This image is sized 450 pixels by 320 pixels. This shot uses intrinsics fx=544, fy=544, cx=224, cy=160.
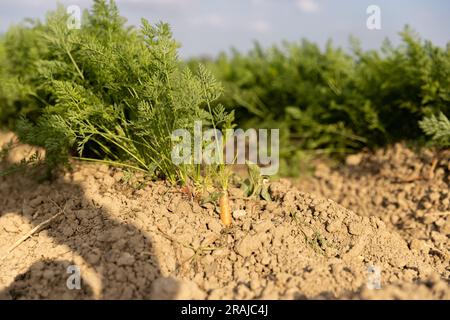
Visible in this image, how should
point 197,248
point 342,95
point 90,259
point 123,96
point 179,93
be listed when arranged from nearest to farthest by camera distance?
point 90,259 < point 197,248 < point 179,93 < point 123,96 < point 342,95

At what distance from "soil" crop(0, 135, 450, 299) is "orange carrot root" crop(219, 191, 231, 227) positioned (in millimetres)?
47

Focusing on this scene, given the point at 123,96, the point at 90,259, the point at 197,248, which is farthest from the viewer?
the point at 123,96

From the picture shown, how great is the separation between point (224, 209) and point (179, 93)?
648mm

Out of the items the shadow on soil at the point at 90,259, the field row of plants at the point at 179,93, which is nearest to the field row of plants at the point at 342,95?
the field row of plants at the point at 179,93

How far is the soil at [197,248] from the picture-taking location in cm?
242

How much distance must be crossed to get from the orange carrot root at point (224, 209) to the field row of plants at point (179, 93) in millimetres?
171

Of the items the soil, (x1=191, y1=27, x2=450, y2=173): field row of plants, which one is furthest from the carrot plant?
(x1=191, y1=27, x2=450, y2=173): field row of plants

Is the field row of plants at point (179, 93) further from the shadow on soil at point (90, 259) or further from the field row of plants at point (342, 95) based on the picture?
the shadow on soil at point (90, 259)

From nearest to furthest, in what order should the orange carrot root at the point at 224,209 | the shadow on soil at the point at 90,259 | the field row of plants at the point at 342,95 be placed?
the shadow on soil at the point at 90,259 < the orange carrot root at the point at 224,209 < the field row of plants at the point at 342,95

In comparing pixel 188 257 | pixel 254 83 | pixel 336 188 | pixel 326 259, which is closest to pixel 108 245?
pixel 188 257

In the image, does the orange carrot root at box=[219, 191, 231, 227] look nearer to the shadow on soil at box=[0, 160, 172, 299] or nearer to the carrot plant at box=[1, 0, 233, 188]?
the carrot plant at box=[1, 0, 233, 188]

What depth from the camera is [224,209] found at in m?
2.85

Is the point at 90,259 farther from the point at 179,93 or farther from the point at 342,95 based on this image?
the point at 342,95

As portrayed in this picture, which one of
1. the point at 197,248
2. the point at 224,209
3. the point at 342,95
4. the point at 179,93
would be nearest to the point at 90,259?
the point at 197,248
